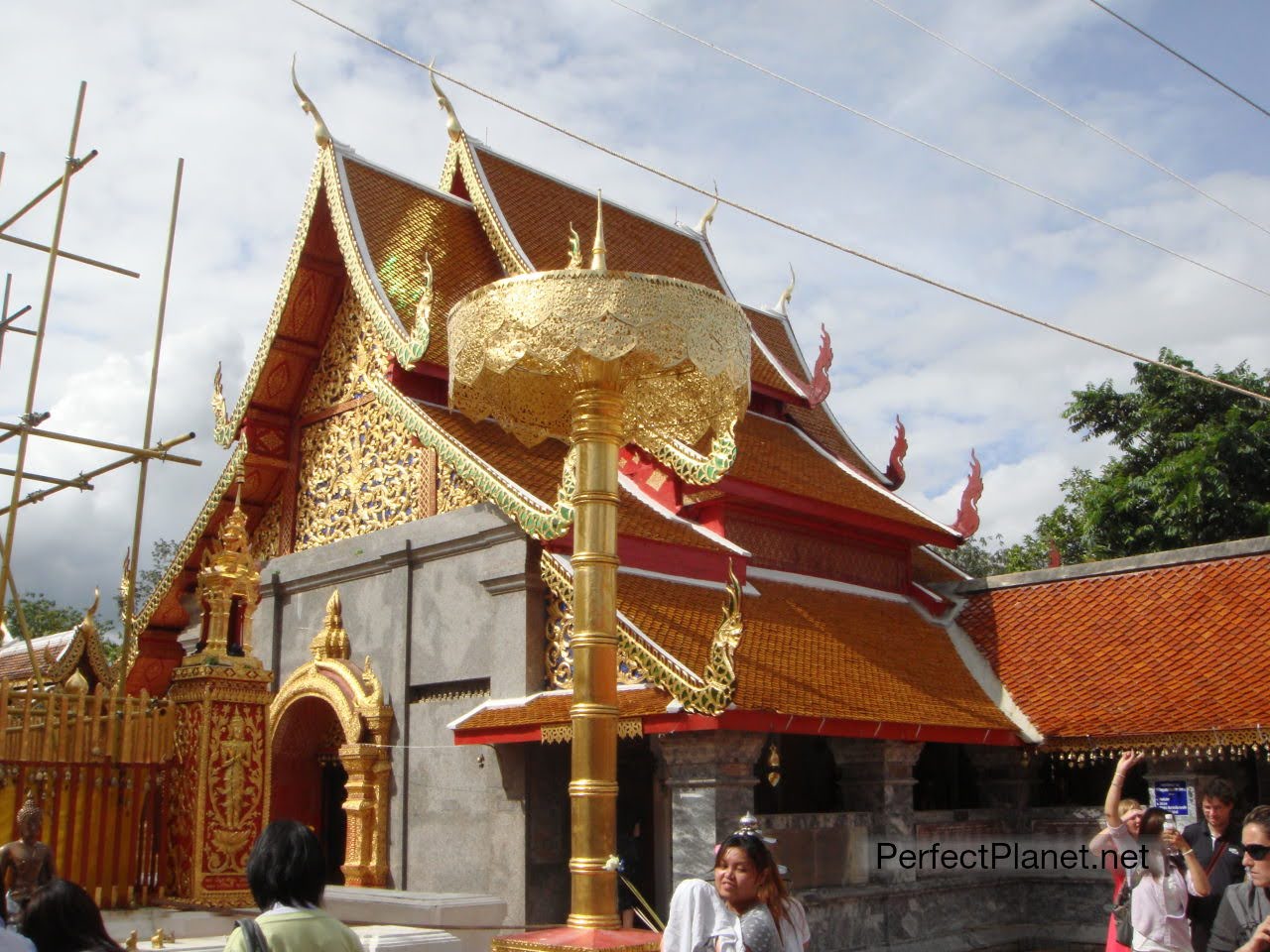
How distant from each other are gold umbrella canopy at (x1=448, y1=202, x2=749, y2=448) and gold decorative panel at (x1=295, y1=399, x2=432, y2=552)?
4.61 meters

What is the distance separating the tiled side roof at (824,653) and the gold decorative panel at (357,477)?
2.38 meters

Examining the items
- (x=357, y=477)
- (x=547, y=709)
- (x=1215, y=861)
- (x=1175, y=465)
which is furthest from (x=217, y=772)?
(x=1175, y=465)

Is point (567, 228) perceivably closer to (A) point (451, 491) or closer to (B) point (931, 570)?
(A) point (451, 491)

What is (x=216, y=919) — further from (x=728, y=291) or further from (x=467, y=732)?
(x=728, y=291)

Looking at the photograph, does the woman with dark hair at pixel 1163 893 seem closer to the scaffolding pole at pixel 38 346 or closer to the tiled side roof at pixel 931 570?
the scaffolding pole at pixel 38 346

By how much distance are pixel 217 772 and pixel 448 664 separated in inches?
172

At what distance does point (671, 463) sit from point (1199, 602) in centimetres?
488

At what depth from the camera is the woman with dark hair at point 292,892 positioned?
288cm

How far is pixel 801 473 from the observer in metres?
12.3

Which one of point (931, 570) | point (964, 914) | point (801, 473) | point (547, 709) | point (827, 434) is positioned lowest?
point (964, 914)

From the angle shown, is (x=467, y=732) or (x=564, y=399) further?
(x=467, y=732)

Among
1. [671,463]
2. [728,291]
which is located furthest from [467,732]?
[728,291]

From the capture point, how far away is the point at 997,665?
461 inches

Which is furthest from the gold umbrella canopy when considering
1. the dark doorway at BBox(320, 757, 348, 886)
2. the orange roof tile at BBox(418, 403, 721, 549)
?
the dark doorway at BBox(320, 757, 348, 886)
